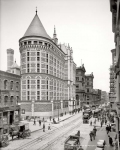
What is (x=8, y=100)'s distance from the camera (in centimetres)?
3172

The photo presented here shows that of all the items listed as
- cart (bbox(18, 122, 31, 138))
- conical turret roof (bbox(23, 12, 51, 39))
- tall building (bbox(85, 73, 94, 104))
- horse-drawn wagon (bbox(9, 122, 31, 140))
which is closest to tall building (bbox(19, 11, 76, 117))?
conical turret roof (bbox(23, 12, 51, 39))

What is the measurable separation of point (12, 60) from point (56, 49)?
2602cm

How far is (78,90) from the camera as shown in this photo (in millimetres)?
98562

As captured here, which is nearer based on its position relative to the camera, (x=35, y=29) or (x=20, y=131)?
(x=20, y=131)

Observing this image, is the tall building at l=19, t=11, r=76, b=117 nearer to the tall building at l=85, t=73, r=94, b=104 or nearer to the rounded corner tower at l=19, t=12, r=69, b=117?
the rounded corner tower at l=19, t=12, r=69, b=117

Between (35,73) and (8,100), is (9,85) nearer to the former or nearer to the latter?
(8,100)

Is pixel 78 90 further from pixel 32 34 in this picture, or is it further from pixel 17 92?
pixel 17 92

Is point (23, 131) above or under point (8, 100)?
under

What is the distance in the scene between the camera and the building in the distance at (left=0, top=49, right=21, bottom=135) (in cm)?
2961

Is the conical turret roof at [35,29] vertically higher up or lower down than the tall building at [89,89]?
higher up

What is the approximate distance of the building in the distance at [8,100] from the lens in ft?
97.1

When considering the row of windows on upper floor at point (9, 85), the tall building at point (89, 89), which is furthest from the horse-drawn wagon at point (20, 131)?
the tall building at point (89, 89)

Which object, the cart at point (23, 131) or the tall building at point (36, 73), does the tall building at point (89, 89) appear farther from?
the cart at point (23, 131)

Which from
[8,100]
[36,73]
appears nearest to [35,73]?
[36,73]
